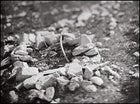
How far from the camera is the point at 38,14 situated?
178 inches

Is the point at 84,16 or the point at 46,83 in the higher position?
the point at 84,16

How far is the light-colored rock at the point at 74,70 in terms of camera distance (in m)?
2.56

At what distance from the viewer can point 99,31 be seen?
148 inches

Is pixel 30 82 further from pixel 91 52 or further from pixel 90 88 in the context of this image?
pixel 91 52

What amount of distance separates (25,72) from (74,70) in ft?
1.76

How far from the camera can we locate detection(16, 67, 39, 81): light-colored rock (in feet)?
8.61

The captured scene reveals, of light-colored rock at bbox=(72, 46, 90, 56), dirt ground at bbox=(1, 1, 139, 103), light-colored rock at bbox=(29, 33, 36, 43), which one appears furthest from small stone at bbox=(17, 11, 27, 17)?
light-colored rock at bbox=(72, 46, 90, 56)

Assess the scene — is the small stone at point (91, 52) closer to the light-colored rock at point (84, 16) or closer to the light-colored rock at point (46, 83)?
the light-colored rock at point (46, 83)

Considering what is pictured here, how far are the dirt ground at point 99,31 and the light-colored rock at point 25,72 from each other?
0.43ft

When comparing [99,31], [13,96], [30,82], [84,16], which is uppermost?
[84,16]

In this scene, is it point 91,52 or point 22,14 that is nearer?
point 91,52

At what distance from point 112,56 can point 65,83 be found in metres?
0.86

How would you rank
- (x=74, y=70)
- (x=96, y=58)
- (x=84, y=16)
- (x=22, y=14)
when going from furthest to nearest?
(x=22, y=14) < (x=84, y=16) < (x=96, y=58) < (x=74, y=70)

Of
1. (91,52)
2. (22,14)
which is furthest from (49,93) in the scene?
(22,14)
